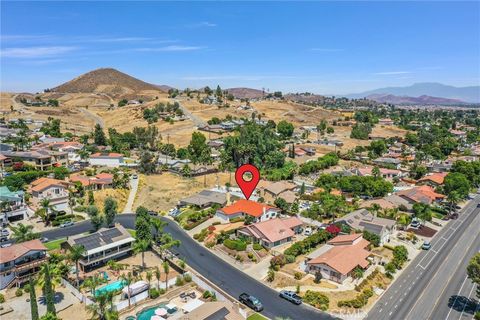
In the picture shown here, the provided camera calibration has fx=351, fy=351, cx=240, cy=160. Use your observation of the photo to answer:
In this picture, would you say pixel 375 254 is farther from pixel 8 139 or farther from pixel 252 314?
pixel 8 139

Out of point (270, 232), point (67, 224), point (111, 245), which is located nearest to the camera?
point (111, 245)

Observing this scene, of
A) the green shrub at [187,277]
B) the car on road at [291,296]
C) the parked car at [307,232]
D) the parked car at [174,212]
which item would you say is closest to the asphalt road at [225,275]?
the car on road at [291,296]

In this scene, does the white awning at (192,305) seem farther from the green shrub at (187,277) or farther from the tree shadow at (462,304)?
the tree shadow at (462,304)

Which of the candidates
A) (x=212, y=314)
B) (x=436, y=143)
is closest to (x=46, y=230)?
(x=212, y=314)

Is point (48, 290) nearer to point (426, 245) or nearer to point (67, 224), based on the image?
point (67, 224)

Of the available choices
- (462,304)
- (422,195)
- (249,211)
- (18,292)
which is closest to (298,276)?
(462,304)

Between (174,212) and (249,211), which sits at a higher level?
(249,211)
